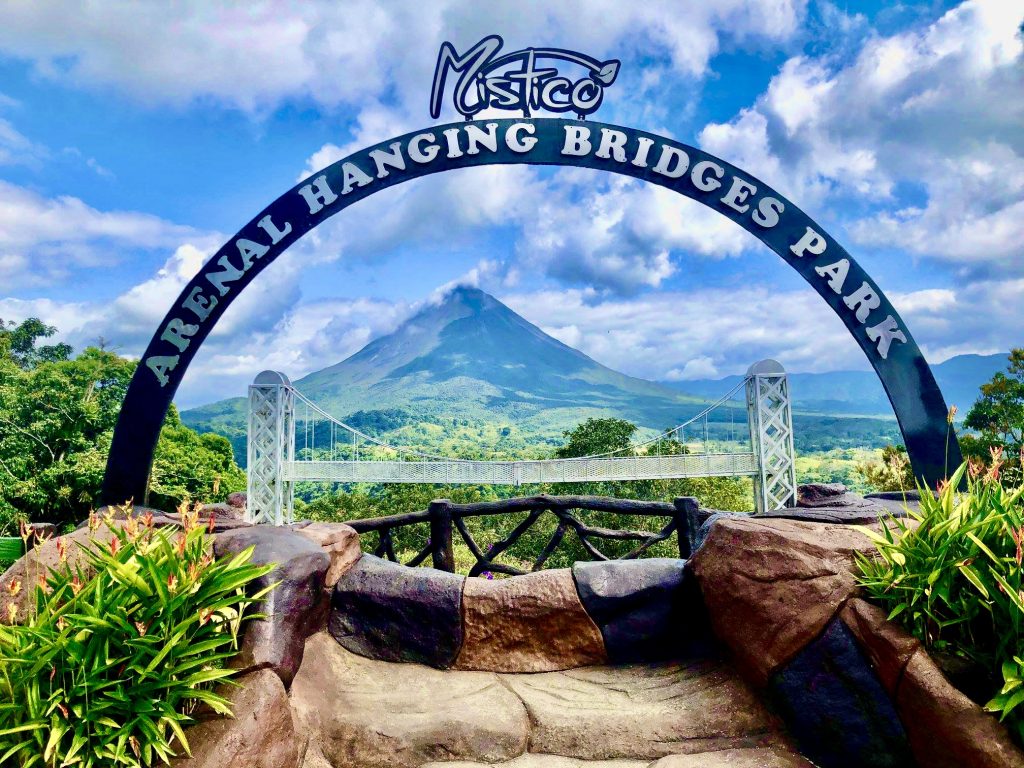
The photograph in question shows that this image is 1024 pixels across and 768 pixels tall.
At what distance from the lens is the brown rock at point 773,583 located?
3.85 meters

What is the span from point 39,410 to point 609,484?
672 inches

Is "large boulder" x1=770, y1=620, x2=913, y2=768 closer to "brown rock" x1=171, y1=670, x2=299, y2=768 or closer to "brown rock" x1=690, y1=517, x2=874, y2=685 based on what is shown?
"brown rock" x1=690, y1=517, x2=874, y2=685

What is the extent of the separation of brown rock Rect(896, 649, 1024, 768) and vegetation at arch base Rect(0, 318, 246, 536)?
10339mm

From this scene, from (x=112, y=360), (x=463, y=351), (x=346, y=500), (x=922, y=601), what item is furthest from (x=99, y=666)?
(x=463, y=351)

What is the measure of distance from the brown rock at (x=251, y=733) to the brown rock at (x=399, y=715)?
0.89 feet

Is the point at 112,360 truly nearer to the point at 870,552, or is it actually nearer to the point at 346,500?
the point at 346,500

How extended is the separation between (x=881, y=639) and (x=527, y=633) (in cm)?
207

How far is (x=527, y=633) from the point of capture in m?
4.68

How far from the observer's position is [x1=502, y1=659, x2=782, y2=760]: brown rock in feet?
12.9

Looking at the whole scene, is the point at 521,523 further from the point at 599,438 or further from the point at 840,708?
the point at 599,438

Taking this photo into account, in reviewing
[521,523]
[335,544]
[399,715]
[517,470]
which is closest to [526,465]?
[517,470]

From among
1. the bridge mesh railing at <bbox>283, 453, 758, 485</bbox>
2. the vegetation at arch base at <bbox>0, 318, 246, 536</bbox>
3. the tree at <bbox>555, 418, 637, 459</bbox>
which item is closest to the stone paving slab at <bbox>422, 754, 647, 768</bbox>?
the vegetation at arch base at <bbox>0, 318, 246, 536</bbox>

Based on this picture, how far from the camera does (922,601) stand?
11.6 ft

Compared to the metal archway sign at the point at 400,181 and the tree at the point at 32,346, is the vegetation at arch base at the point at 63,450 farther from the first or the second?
the tree at the point at 32,346
